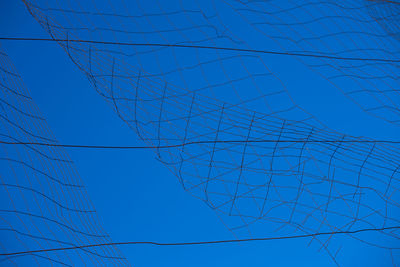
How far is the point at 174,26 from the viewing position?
0.96 m

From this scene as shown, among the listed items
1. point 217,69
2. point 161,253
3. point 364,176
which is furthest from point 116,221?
point 364,176

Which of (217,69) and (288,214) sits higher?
(217,69)

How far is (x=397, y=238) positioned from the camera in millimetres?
877

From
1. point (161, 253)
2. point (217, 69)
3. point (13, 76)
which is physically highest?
point (217, 69)

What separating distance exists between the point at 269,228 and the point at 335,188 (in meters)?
0.15

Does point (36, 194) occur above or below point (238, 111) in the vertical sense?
below

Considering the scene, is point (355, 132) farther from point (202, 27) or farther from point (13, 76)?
point (13, 76)

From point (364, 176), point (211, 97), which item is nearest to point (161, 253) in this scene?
point (211, 97)

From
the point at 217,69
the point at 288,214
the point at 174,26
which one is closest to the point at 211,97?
the point at 217,69

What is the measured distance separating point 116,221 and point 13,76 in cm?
35

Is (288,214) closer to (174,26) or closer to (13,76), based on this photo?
(174,26)

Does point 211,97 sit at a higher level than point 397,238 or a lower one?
higher

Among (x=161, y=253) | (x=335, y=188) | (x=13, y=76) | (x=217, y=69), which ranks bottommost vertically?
(x=161, y=253)

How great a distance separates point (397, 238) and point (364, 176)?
5.4 inches
